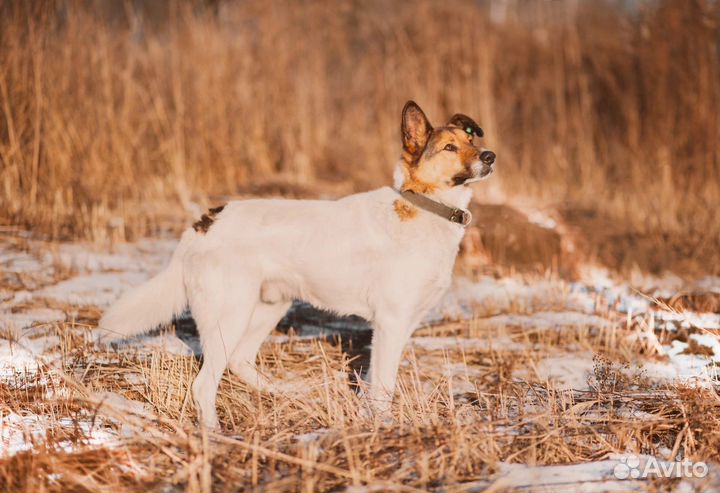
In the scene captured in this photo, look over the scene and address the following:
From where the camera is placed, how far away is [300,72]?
10.3 m

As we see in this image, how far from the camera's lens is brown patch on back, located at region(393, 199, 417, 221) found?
13.4 feet

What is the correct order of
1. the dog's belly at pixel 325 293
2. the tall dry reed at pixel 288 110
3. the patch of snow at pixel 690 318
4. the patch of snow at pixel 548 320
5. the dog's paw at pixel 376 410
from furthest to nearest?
the tall dry reed at pixel 288 110 < the patch of snow at pixel 548 320 < the patch of snow at pixel 690 318 < the dog's belly at pixel 325 293 < the dog's paw at pixel 376 410

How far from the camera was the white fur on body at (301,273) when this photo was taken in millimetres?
3854

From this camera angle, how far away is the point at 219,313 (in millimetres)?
3854

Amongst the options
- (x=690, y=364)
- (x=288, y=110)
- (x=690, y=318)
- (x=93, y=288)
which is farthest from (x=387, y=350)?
(x=288, y=110)

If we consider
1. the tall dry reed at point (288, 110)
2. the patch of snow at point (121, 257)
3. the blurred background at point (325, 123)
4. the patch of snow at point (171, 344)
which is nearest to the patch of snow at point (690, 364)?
the blurred background at point (325, 123)

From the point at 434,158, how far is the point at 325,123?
6516 millimetres

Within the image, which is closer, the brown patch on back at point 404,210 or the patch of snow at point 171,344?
the brown patch on back at point 404,210

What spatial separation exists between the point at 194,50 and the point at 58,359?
5.87m

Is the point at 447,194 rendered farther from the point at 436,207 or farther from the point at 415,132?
the point at 415,132

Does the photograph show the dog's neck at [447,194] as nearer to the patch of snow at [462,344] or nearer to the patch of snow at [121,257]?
the patch of snow at [462,344]

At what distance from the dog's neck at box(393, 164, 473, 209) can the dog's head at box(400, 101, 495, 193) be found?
0.02 metres

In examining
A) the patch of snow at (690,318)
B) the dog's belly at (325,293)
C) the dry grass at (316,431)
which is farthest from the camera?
the patch of snow at (690,318)

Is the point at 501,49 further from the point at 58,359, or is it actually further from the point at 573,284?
the point at 58,359
